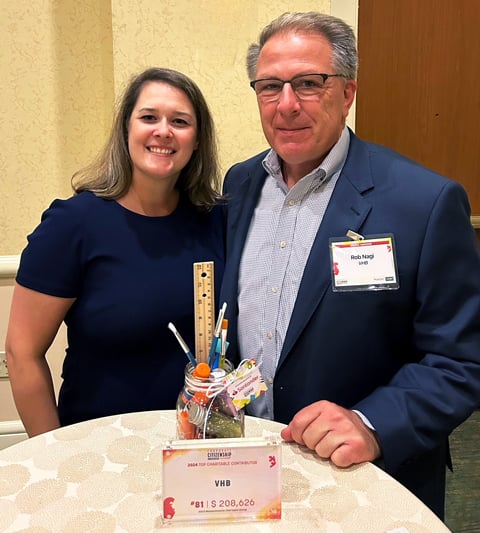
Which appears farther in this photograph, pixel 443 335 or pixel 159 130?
pixel 159 130

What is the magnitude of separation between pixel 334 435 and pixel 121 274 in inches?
26.2

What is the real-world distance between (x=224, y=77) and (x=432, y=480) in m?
1.56

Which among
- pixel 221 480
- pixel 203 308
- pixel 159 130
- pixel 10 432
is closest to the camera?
pixel 221 480

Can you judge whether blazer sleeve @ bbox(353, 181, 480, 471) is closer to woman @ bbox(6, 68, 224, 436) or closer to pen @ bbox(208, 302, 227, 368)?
pen @ bbox(208, 302, 227, 368)

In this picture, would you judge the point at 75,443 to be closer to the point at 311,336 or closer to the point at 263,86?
the point at 311,336

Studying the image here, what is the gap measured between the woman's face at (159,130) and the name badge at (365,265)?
512 millimetres

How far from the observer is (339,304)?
1.16 metres

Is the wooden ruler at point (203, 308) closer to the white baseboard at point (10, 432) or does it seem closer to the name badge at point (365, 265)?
the name badge at point (365, 265)

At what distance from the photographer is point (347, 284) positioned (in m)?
1.15

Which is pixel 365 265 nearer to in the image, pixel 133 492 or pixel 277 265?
pixel 277 265

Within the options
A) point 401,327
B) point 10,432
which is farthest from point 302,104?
point 10,432

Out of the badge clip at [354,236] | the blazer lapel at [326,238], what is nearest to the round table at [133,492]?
the blazer lapel at [326,238]

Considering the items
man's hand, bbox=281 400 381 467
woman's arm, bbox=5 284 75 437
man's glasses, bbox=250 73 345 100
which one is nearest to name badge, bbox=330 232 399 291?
man's hand, bbox=281 400 381 467

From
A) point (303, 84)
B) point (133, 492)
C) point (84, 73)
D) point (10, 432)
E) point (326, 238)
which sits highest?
point (84, 73)
